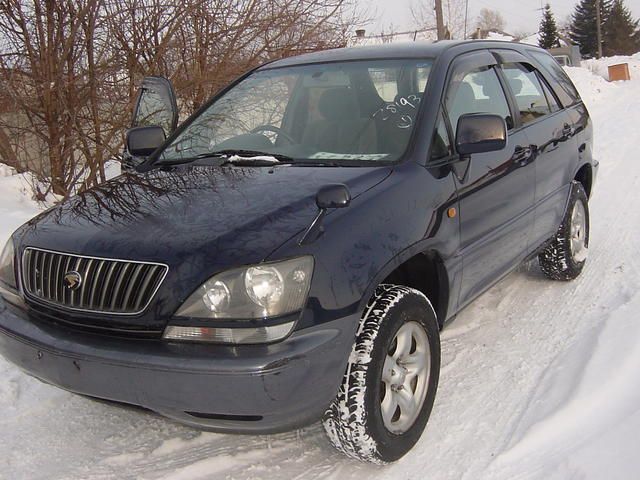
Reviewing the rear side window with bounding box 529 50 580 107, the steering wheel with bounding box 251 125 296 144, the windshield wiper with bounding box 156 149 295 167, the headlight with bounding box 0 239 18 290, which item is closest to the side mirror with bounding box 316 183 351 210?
the windshield wiper with bounding box 156 149 295 167

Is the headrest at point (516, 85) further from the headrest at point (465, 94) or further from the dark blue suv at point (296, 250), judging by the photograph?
the headrest at point (465, 94)

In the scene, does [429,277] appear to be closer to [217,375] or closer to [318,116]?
[318,116]

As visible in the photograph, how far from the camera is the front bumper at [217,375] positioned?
2260 mm

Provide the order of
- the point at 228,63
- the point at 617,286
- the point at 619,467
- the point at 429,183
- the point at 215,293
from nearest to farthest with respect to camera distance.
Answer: the point at 215,293, the point at 619,467, the point at 429,183, the point at 617,286, the point at 228,63

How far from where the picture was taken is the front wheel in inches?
100

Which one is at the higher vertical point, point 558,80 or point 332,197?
point 558,80

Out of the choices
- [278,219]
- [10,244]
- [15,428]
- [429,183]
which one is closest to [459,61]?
[429,183]

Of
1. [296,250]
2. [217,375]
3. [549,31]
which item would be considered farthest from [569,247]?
[549,31]

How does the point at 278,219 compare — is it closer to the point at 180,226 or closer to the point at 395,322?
the point at 180,226

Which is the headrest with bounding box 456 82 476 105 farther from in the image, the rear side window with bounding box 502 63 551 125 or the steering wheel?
the steering wheel

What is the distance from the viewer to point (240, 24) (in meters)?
8.87

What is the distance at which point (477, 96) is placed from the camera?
3770mm

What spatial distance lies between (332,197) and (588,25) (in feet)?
231

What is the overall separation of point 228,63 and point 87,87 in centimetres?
214
